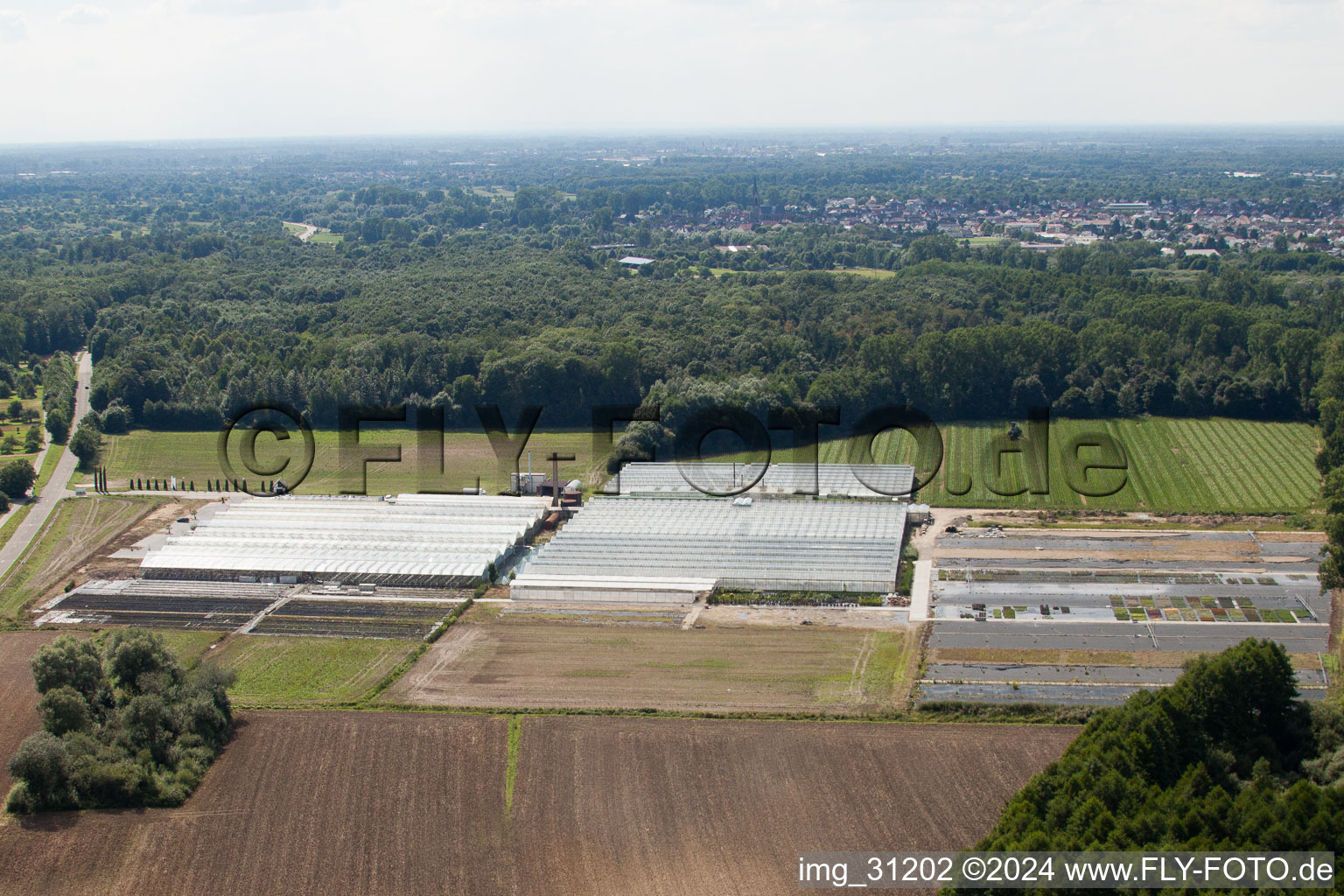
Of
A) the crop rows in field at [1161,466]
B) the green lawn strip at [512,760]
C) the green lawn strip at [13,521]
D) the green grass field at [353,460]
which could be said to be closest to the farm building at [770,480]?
the crop rows in field at [1161,466]

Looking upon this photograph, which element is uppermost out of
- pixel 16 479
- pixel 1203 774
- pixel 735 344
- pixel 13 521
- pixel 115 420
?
pixel 735 344

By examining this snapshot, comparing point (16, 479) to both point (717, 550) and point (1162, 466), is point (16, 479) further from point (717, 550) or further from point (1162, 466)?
point (1162, 466)

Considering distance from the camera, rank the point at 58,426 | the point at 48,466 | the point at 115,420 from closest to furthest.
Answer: the point at 48,466 → the point at 58,426 → the point at 115,420

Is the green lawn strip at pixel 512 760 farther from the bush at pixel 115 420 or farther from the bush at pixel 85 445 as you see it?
the bush at pixel 115 420

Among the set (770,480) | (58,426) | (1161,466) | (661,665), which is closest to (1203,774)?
(661,665)

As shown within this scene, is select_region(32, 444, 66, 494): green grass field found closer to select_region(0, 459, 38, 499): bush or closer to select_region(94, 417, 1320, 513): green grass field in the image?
select_region(0, 459, 38, 499): bush

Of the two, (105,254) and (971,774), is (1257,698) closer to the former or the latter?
(971,774)

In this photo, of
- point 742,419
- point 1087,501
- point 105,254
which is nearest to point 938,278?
point 742,419
